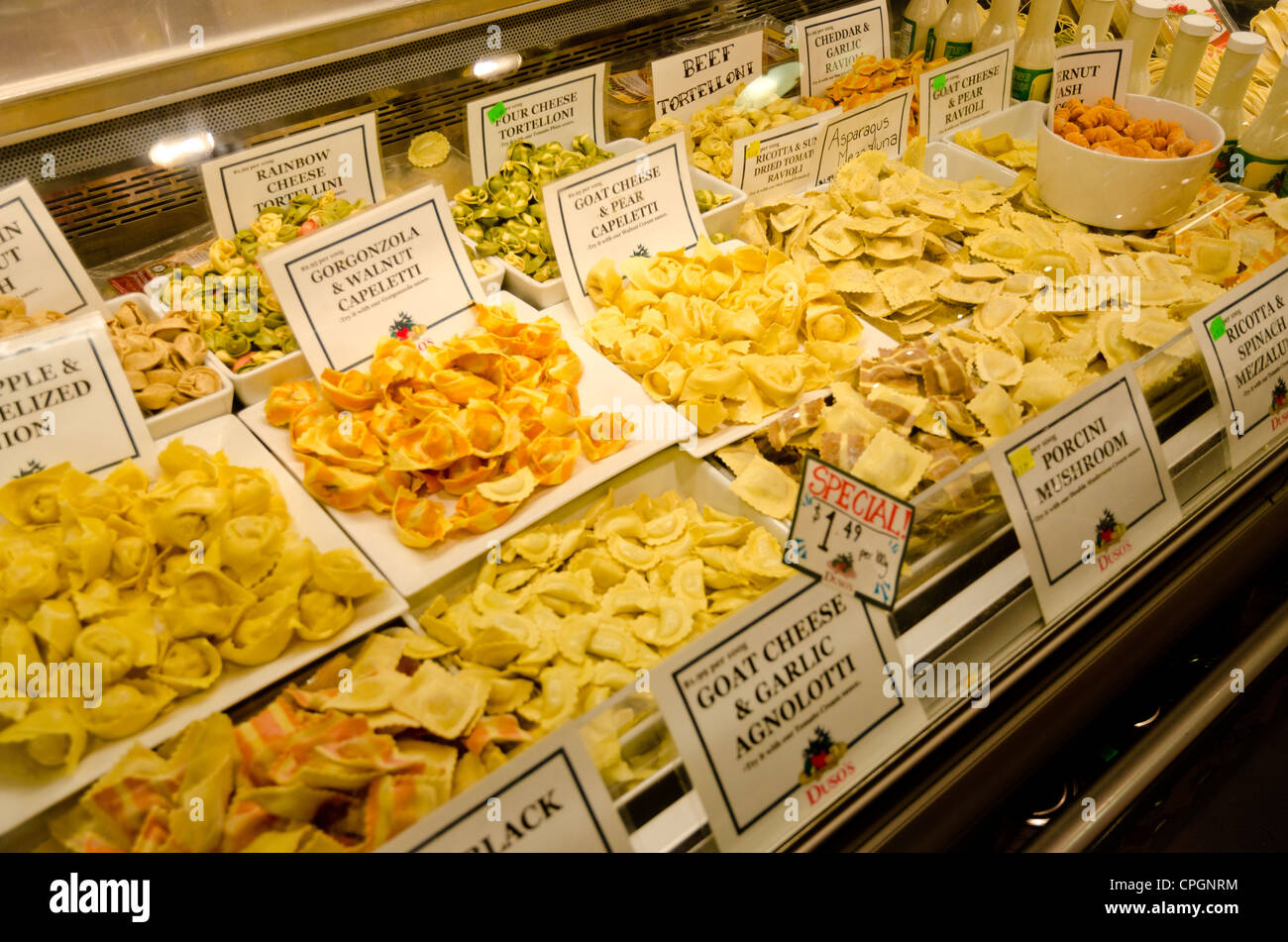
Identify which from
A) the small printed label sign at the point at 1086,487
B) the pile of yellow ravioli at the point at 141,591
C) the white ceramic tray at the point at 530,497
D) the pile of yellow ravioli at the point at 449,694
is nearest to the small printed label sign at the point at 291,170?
the white ceramic tray at the point at 530,497

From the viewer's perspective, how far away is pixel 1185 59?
2.07 metres

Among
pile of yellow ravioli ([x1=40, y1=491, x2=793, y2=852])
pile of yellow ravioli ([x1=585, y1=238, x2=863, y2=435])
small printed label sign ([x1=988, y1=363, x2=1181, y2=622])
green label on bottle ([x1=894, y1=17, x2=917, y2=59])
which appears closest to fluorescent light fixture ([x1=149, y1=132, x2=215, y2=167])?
pile of yellow ravioli ([x1=585, y1=238, x2=863, y2=435])

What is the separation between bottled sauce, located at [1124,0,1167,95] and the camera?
84.7 inches

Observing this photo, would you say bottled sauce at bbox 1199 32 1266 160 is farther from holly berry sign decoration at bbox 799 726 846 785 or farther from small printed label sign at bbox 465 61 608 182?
holly berry sign decoration at bbox 799 726 846 785

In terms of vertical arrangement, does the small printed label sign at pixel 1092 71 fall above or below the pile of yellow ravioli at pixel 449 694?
above

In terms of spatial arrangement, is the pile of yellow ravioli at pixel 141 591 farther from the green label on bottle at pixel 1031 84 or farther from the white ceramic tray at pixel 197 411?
the green label on bottle at pixel 1031 84

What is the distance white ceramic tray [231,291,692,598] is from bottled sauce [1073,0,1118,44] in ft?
5.46

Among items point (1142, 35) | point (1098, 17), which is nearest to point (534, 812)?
point (1142, 35)

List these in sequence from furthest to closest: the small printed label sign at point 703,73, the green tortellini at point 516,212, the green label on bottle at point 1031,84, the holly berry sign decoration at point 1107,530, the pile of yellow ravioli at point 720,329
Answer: the green label on bottle at point 1031,84
the small printed label sign at point 703,73
the green tortellini at point 516,212
the pile of yellow ravioli at point 720,329
the holly berry sign decoration at point 1107,530

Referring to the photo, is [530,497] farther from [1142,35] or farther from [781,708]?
[1142,35]

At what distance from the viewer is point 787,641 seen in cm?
103

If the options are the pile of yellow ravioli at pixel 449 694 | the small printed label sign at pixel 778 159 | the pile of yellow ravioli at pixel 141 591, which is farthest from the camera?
the small printed label sign at pixel 778 159

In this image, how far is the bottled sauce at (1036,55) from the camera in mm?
2297

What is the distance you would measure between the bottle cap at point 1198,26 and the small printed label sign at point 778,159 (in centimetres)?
82
